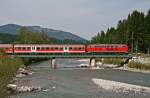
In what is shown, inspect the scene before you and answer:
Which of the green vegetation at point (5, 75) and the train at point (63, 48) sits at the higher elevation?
the train at point (63, 48)

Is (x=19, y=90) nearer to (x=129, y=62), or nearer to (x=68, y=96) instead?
(x=68, y=96)

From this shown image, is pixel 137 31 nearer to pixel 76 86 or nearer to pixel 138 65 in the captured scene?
pixel 138 65

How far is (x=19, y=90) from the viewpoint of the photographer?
40.8 m

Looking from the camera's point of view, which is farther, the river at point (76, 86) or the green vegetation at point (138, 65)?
the green vegetation at point (138, 65)

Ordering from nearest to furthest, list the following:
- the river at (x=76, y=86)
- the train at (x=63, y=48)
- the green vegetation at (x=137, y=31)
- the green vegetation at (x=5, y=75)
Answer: the green vegetation at (x=5, y=75) < the river at (x=76, y=86) < the train at (x=63, y=48) < the green vegetation at (x=137, y=31)

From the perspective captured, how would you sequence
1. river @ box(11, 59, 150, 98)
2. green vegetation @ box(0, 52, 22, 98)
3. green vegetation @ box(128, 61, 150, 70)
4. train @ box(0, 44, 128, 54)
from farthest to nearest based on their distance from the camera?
1. train @ box(0, 44, 128, 54)
2. green vegetation @ box(128, 61, 150, 70)
3. river @ box(11, 59, 150, 98)
4. green vegetation @ box(0, 52, 22, 98)

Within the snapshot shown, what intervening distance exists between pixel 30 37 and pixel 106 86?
106619 millimetres

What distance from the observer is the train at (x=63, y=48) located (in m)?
100

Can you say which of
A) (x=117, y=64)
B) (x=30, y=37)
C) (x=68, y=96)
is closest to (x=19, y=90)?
(x=68, y=96)

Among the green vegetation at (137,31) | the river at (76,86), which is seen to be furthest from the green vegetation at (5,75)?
the green vegetation at (137,31)

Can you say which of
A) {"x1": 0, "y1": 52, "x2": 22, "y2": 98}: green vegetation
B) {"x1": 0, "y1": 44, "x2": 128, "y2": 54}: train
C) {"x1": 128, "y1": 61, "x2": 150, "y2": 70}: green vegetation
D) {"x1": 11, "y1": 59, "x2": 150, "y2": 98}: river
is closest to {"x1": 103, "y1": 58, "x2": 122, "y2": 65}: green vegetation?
{"x1": 0, "y1": 44, "x2": 128, "y2": 54}: train

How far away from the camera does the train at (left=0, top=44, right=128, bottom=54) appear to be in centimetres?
10044

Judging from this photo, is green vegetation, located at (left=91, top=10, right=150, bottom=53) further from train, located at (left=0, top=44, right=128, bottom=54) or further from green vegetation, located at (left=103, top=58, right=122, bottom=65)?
train, located at (left=0, top=44, right=128, bottom=54)

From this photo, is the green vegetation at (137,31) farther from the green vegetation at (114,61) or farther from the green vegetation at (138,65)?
the green vegetation at (138,65)
